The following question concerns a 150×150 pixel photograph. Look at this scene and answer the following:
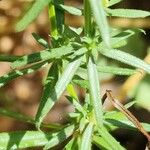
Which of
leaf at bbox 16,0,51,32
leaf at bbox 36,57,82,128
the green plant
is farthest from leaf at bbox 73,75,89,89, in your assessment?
leaf at bbox 16,0,51,32

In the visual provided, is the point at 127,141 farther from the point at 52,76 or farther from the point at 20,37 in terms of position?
the point at 52,76

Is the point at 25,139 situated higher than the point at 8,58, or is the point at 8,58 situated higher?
the point at 8,58

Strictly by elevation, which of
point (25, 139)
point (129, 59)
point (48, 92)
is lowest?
point (25, 139)

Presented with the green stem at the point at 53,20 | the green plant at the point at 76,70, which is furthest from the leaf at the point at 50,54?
the green stem at the point at 53,20

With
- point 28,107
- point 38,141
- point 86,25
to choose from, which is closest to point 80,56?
point 86,25

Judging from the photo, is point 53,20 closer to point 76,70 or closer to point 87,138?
point 76,70

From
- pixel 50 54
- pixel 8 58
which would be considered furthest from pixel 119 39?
pixel 8 58

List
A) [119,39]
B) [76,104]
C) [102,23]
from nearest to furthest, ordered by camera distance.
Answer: [102,23], [119,39], [76,104]
